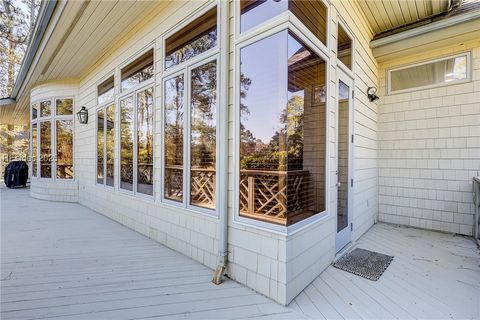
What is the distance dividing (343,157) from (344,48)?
1.45 metres

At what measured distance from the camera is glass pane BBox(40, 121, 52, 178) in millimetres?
7012

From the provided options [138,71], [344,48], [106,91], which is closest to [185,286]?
[344,48]

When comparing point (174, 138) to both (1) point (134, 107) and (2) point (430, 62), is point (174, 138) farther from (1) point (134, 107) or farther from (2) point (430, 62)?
(2) point (430, 62)

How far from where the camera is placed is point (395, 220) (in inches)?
Result: 180

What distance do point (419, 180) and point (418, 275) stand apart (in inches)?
90.7

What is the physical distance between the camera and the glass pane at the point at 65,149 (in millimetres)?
6812

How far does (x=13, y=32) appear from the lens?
1132cm

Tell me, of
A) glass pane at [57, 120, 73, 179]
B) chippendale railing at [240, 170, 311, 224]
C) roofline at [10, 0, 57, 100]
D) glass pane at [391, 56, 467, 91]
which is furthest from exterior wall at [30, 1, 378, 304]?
glass pane at [57, 120, 73, 179]

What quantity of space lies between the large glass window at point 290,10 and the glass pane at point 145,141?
2.07 metres

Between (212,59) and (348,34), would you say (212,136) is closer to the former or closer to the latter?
(212,59)

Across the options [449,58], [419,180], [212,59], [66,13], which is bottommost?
[419,180]

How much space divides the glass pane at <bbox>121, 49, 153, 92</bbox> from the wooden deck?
8.57 ft

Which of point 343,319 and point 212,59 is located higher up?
point 212,59

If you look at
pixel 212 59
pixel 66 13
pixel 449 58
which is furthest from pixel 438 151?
pixel 66 13
